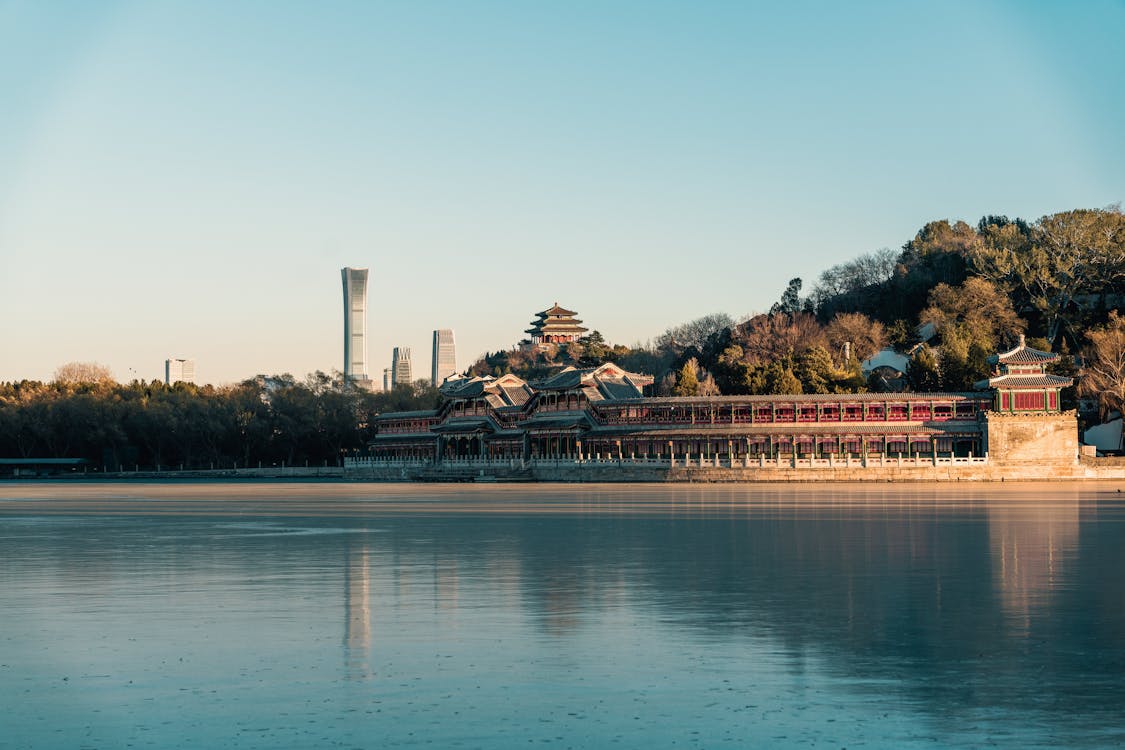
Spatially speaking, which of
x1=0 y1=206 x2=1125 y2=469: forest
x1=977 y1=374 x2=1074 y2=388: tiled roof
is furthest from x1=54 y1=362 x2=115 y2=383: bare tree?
x1=977 y1=374 x2=1074 y2=388: tiled roof

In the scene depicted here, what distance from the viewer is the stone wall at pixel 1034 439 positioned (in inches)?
3393

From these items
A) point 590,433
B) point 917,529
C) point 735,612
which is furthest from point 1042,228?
point 735,612

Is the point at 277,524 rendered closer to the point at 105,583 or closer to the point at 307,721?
the point at 105,583

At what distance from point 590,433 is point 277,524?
60.3m

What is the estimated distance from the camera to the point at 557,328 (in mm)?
192125

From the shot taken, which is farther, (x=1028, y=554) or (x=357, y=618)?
(x=1028, y=554)

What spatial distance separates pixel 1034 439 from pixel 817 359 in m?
20.1

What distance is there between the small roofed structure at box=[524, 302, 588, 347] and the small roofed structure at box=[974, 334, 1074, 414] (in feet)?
352

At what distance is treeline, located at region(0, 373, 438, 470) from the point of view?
130375 mm

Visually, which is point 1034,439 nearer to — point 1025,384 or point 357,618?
point 1025,384

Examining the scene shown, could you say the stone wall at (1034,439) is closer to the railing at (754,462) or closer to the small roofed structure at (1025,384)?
the small roofed structure at (1025,384)

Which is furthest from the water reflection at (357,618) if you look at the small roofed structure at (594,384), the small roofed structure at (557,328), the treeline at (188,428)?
the small roofed structure at (557,328)

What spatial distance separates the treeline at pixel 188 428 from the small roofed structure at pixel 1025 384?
67.8 metres

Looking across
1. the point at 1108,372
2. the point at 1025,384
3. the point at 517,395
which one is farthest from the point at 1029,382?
the point at 517,395
